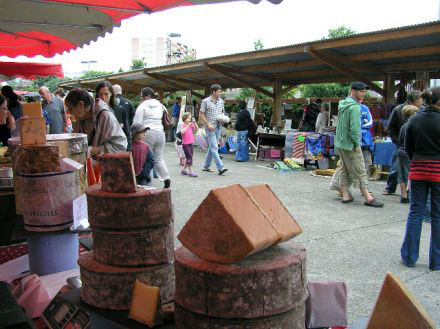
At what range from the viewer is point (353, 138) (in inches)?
285

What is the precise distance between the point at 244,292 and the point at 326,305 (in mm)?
611

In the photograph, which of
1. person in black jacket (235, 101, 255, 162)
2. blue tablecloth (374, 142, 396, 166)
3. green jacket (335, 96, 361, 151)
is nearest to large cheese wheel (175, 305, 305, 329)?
green jacket (335, 96, 361, 151)

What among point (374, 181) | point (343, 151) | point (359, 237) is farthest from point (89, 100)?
point (374, 181)

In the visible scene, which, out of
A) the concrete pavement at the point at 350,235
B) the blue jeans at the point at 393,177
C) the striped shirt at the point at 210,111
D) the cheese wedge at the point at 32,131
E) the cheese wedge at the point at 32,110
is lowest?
the concrete pavement at the point at 350,235

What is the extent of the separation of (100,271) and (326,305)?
0.97m

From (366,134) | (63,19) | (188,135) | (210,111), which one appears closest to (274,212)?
(63,19)

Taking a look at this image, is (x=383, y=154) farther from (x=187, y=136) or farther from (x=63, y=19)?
(x=63, y=19)

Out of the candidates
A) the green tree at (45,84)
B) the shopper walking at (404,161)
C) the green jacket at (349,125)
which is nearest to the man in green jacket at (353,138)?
the green jacket at (349,125)

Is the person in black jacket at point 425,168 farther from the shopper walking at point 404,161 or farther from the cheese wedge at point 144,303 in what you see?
the cheese wedge at point 144,303

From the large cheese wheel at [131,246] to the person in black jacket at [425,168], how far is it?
338cm

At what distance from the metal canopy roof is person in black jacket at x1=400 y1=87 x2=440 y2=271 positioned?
16.1 ft

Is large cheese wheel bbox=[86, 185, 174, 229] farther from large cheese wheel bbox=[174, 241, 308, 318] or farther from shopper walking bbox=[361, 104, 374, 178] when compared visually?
shopper walking bbox=[361, 104, 374, 178]

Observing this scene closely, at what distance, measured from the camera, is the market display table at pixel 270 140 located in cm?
1439

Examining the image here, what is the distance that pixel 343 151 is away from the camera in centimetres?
748
